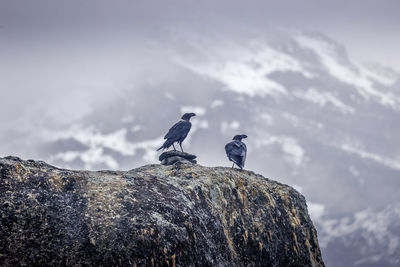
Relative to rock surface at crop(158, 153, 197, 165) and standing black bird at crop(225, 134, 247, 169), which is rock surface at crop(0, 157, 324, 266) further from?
standing black bird at crop(225, 134, 247, 169)

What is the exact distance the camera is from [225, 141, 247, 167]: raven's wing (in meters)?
33.1

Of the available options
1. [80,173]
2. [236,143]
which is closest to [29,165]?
[80,173]

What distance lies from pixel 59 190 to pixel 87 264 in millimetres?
3544

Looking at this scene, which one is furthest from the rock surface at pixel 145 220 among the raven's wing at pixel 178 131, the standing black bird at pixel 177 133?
the raven's wing at pixel 178 131

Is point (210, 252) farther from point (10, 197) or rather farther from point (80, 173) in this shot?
point (10, 197)

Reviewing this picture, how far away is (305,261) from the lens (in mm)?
24812

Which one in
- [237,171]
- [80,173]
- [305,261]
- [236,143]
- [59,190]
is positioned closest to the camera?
[59,190]

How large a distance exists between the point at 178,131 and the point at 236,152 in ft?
18.2

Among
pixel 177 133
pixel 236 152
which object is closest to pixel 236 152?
pixel 236 152

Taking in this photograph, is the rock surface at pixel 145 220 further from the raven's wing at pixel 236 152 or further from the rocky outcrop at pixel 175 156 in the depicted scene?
the raven's wing at pixel 236 152

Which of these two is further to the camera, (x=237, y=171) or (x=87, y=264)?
(x=237, y=171)

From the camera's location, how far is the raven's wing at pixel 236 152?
33.1 metres

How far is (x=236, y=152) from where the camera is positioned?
1318 inches

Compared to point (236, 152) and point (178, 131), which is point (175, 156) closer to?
point (236, 152)
